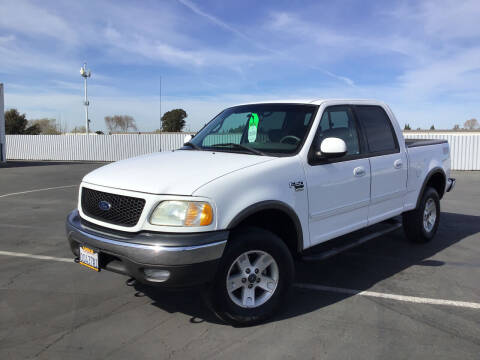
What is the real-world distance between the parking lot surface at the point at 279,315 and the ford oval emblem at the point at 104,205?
99cm

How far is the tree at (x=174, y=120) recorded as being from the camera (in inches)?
2943

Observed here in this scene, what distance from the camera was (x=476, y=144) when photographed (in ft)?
68.6

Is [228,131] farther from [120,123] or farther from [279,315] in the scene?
[120,123]

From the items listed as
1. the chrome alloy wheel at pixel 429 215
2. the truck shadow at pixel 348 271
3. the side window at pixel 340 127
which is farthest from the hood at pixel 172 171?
the chrome alloy wheel at pixel 429 215

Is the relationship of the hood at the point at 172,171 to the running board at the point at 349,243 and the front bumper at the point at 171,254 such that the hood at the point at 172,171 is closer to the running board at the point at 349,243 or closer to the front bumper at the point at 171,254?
the front bumper at the point at 171,254

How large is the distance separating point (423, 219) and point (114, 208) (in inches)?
175

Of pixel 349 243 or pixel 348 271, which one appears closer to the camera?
pixel 349 243

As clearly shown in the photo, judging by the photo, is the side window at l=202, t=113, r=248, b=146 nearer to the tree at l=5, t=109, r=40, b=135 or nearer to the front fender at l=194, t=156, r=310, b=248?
the front fender at l=194, t=156, r=310, b=248

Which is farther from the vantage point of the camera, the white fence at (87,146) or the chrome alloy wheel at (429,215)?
the white fence at (87,146)

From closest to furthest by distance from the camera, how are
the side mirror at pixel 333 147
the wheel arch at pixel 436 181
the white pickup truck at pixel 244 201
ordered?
the white pickup truck at pixel 244 201, the side mirror at pixel 333 147, the wheel arch at pixel 436 181

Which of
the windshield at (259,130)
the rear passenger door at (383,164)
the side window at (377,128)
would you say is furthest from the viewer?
the side window at (377,128)

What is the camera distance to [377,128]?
16.5 feet

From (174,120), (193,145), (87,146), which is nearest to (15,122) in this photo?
(87,146)

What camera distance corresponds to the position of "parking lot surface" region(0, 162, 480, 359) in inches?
123
